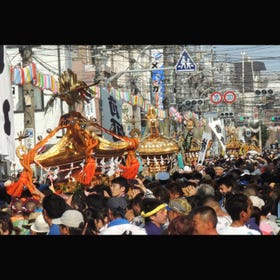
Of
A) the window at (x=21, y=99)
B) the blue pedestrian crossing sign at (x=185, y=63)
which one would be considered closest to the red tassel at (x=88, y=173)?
the blue pedestrian crossing sign at (x=185, y=63)

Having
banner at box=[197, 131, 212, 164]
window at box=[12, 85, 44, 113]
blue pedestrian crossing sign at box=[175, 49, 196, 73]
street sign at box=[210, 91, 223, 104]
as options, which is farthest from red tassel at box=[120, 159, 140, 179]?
street sign at box=[210, 91, 223, 104]

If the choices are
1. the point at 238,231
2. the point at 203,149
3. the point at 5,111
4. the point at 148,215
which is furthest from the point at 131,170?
the point at 238,231

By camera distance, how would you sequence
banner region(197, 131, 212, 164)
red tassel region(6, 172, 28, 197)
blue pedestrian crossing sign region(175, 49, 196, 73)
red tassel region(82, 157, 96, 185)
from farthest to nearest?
blue pedestrian crossing sign region(175, 49, 196, 73) → banner region(197, 131, 212, 164) → red tassel region(82, 157, 96, 185) → red tassel region(6, 172, 28, 197)

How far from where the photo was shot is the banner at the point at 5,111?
21.9 feet

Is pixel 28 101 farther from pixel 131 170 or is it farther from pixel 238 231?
pixel 238 231

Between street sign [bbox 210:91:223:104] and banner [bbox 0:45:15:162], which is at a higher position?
banner [bbox 0:45:15:162]

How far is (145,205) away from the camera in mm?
5617

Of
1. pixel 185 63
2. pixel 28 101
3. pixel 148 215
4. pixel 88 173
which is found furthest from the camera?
pixel 185 63

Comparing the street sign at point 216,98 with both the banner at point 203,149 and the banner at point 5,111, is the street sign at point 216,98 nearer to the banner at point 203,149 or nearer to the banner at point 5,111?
the banner at point 203,149

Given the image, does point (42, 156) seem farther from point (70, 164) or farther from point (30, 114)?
point (30, 114)

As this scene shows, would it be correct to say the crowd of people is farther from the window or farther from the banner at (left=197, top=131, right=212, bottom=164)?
the window

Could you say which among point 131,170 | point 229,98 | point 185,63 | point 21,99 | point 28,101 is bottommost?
point 229,98

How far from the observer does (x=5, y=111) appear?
6754mm

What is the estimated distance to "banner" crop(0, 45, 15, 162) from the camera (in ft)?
21.9
